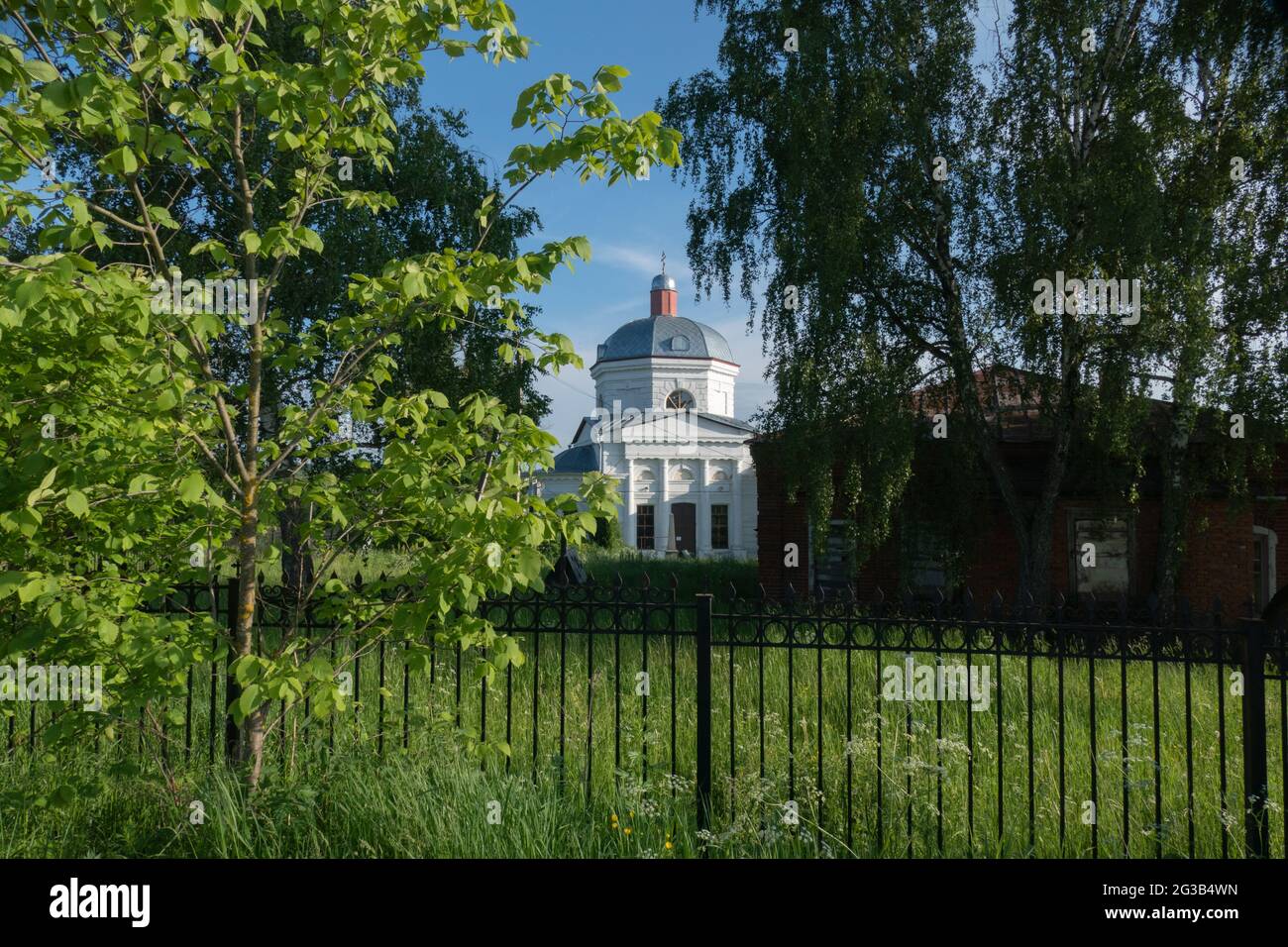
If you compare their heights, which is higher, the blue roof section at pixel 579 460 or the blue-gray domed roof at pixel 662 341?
the blue-gray domed roof at pixel 662 341

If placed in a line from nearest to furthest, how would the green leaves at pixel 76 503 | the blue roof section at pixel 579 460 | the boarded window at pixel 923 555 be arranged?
the green leaves at pixel 76 503 → the boarded window at pixel 923 555 → the blue roof section at pixel 579 460

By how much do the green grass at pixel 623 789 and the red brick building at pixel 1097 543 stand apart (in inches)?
265

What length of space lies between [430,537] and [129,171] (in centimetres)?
218

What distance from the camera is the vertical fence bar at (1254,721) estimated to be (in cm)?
466

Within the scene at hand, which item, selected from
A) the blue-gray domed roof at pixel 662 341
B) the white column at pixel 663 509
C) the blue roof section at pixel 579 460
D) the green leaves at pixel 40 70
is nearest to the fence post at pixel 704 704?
the green leaves at pixel 40 70

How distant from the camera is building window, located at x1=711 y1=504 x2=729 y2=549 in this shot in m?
34.9

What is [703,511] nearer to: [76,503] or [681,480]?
[681,480]

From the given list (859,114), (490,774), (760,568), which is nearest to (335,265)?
(859,114)

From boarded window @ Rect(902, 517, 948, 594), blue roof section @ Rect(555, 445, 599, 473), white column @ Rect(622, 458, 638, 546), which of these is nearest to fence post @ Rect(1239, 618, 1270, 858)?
boarded window @ Rect(902, 517, 948, 594)

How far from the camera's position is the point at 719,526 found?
3500cm

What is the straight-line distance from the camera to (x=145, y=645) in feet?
12.5

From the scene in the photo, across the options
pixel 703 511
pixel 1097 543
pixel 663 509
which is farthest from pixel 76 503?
pixel 703 511

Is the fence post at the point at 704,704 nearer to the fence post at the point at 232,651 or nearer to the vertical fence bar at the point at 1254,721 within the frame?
the fence post at the point at 232,651

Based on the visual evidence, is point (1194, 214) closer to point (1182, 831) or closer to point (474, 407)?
point (1182, 831)
